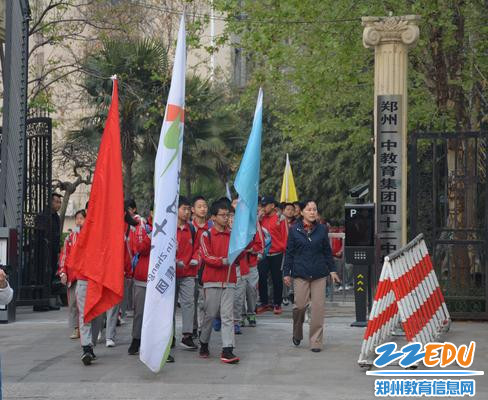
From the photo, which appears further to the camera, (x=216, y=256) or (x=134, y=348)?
(x=134, y=348)

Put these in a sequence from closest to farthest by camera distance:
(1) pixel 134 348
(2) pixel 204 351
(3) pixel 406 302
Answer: (3) pixel 406 302
(2) pixel 204 351
(1) pixel 134 348

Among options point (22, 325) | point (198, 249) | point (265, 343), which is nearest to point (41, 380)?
point (198, 249)

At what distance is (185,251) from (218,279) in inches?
36.2

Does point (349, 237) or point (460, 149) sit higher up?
point (460, 149)

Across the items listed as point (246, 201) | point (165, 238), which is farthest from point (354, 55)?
point (165, 238)

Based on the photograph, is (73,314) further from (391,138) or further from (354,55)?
(354,55)

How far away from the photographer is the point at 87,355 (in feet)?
41.1

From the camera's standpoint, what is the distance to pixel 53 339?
15.0m

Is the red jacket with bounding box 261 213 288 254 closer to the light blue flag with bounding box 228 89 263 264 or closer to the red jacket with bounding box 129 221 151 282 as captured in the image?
the light blue flag with bounding box 228 89 263 264

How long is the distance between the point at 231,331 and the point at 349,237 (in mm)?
3659

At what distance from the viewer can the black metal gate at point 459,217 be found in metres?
16.2

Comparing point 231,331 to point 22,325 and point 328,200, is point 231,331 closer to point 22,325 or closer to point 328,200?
point 22,325

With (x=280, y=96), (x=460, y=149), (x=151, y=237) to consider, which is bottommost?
(x=151, y=237)

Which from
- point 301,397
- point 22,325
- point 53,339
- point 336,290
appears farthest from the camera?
point 336,290
